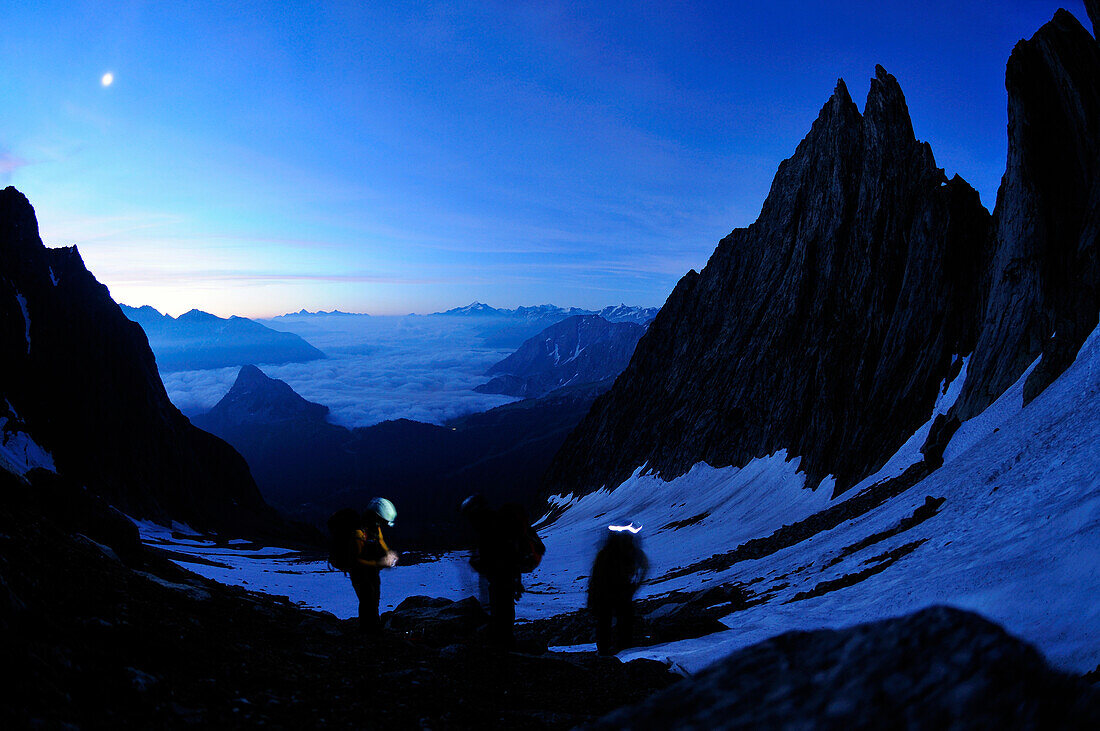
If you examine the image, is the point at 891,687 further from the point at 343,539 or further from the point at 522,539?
the point at 343,539

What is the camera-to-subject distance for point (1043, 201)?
84.8 feet

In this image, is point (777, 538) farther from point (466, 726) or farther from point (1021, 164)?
point (466, 726)

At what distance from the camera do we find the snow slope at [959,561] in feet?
24.6

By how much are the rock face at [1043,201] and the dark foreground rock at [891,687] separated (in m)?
27.4

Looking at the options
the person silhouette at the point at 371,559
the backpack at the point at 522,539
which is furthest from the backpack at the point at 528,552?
the person silhouette at the point at 371,559

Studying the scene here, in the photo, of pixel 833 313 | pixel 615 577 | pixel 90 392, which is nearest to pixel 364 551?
pixel 615 577

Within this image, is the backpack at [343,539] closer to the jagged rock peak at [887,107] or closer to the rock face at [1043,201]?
the rock face at [1043,201]

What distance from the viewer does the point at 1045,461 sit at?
44.2 feet

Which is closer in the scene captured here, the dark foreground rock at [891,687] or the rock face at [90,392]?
the dark foreground rock at [891,687]

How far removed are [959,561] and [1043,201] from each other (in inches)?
992

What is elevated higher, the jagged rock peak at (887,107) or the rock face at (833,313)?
the jagged rock peak at (887,107)

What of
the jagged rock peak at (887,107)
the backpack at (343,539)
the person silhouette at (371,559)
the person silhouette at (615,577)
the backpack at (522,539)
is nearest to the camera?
the backpack at (522,539)

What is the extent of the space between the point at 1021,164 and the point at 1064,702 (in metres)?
34.8

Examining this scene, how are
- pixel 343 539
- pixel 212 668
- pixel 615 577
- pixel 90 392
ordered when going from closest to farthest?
1. pixel 212 668
2. pixel 343 539
3. pixel 615 577
4. pixel 90 392
